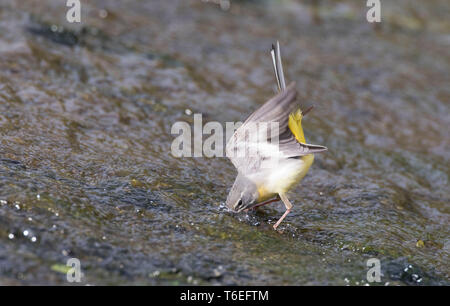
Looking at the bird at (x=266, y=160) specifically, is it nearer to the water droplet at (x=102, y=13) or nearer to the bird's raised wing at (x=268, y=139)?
the bird's raised wing at (x=268, y=139)

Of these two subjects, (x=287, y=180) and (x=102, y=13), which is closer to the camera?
(x=287, y=180)

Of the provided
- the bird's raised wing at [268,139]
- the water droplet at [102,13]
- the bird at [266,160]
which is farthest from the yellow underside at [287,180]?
the water droplet at [102,13]

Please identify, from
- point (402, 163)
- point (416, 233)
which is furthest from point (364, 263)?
point (402, 163)

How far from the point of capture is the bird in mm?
4184

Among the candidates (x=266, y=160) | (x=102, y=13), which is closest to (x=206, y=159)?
(x=266, y=160)

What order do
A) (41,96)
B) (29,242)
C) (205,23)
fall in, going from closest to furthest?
(29,242) < (41,96) < (205,23)

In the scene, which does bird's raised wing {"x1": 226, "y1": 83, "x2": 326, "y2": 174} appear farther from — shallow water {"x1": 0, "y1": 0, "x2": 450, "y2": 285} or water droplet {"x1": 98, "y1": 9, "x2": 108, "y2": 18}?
water droplet {"x1": 98, "y1": 9, "x2": 108, "y2": 18}

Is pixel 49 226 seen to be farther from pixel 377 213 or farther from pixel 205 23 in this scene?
pixel 205 23

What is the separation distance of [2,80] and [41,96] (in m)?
0.49

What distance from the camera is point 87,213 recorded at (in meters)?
3.86

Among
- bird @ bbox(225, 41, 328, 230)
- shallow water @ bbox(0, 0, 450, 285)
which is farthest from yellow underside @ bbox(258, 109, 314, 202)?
shallow water @ bbox(0, 0, 450, 285)

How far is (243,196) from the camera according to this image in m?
4.23

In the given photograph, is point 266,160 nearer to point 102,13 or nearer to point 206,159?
point 206,159

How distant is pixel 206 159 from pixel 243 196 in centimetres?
126
